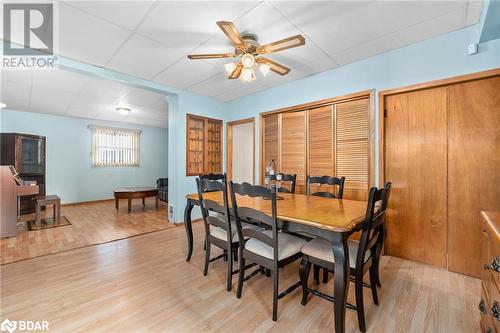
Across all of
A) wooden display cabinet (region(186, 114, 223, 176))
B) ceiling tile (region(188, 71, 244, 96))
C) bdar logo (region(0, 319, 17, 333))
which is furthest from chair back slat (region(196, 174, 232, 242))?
wooden display cabinet (region(186, 114, 223, 176))

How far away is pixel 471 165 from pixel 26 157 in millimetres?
7798

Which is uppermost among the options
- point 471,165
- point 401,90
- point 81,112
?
point 81,112

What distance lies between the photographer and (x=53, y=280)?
6.86 feet

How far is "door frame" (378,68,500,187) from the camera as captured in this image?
2.11 meters

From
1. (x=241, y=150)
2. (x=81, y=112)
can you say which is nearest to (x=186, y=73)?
(x=241, y=150)

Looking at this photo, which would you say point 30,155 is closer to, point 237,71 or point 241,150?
point 241,150

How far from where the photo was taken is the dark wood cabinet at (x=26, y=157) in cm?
468

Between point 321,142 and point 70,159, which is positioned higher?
point 321,142

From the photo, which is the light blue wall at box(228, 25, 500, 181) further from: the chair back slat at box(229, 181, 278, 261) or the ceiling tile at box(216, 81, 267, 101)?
the chair back slat at box(229, 181, 278, 261)

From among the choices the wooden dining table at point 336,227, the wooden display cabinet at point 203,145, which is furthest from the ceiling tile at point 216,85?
the wooden dining table at point 336,227

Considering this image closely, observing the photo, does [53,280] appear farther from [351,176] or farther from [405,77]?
[405,77]

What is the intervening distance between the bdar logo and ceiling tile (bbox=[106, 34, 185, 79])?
2655 mm

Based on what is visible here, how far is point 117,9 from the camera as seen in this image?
1.93 metres

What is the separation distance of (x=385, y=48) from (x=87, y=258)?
4303 millimetres
